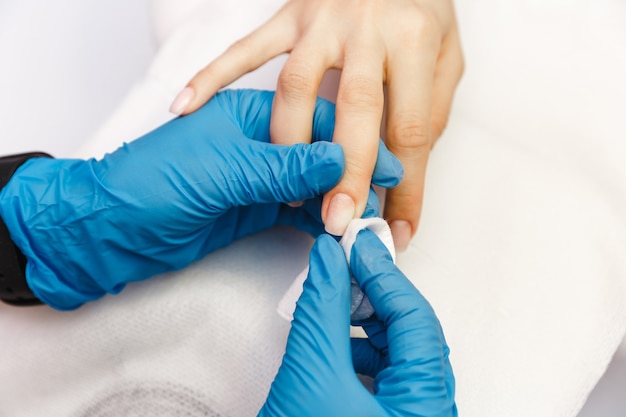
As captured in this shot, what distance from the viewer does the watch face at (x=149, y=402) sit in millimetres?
822

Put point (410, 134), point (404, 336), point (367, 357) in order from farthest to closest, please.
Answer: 1. point (410, 134)
2. point (367, 357)
3. point (404, 336)

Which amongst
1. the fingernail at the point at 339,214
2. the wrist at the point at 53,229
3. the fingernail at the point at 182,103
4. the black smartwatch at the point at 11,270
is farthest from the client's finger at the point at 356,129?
the black smartwatch at the point at 11,270

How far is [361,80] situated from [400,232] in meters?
0.24

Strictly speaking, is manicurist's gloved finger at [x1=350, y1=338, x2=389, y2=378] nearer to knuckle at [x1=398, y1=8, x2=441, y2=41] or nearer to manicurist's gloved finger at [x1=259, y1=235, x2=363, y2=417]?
manicurist's gloved finger at [x1=259, y1=235, x2=363, y2=417]

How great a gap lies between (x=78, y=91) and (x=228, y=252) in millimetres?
844

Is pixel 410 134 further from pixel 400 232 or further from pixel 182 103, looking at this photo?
pixel 182 103

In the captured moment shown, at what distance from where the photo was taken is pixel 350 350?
69 centimetres

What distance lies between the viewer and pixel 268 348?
824mm

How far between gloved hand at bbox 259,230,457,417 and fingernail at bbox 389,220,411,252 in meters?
0.14

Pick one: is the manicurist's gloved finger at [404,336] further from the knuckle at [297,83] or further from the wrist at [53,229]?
the wrist at [53,229]

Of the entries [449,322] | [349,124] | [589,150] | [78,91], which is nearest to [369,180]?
[349,124]

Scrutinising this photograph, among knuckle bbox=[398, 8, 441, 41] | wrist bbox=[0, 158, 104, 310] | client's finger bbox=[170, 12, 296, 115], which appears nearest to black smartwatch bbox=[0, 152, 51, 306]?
wrist bbox=[0, 158, 104, 310]

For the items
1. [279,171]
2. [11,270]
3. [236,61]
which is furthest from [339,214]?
[11,270]

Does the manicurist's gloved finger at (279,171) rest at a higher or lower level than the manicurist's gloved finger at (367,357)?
higher
